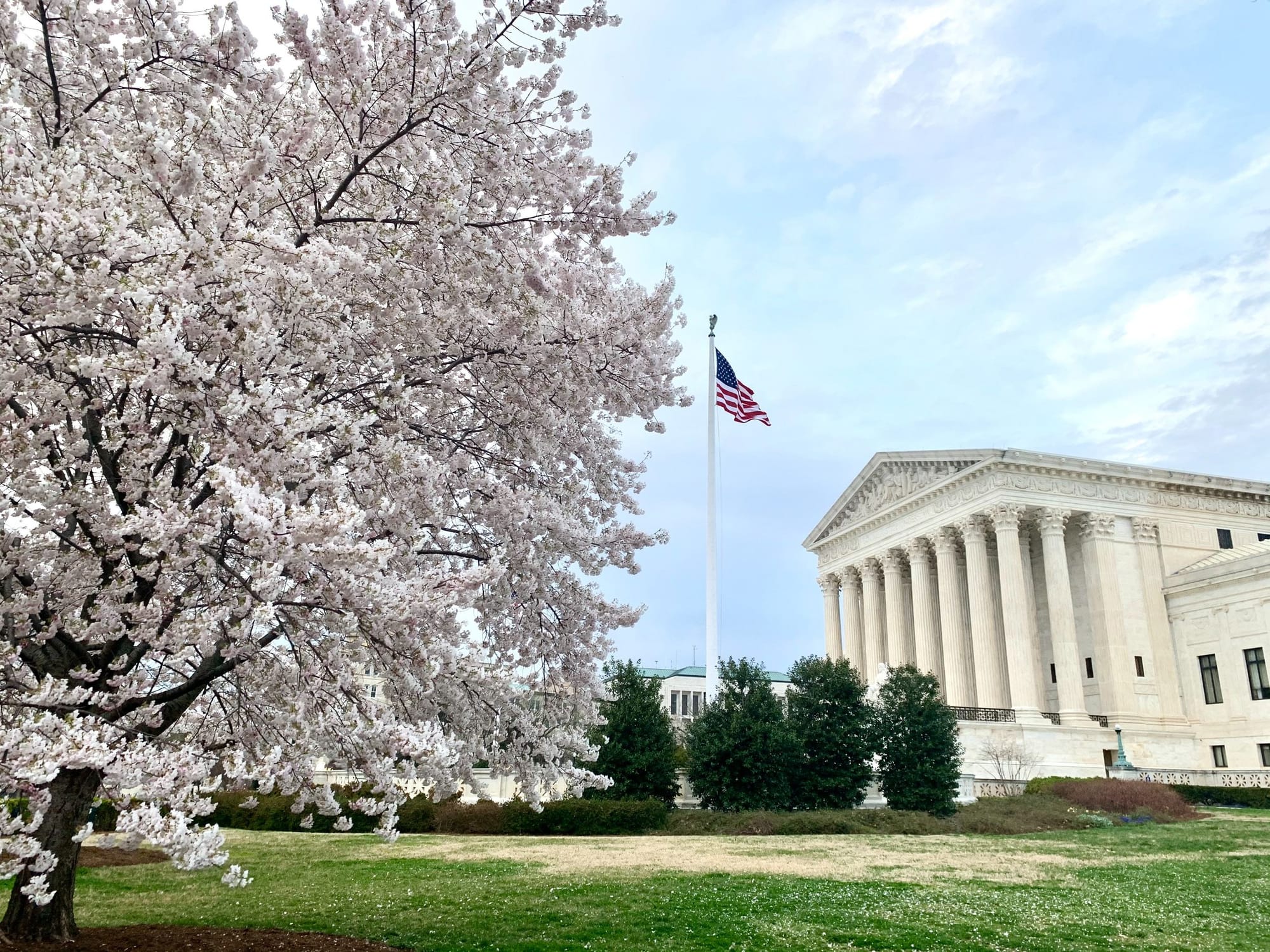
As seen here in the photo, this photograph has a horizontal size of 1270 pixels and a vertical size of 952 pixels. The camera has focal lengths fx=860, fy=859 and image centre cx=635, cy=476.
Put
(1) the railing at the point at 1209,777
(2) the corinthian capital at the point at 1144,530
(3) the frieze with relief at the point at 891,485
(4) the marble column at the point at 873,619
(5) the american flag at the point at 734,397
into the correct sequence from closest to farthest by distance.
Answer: (5) the american flag at the point at 734,397 < (1) the railing at the point at 1209,777 < (2) the corinthian capital at the point at 1144,530 < (3) the frieze with relief at the point at 891,485 < (4) the marble column at the point at 873,619

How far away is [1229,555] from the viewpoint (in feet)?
161

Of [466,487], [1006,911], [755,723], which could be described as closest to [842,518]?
[755,723]

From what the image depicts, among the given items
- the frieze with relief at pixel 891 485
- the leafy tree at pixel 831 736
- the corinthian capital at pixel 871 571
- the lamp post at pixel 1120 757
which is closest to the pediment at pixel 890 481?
the frieze with relief at pixel 891 485

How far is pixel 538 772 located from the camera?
10383 mm

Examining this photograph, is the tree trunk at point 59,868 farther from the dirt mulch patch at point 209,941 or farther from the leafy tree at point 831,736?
the leafy tree at point 831,736


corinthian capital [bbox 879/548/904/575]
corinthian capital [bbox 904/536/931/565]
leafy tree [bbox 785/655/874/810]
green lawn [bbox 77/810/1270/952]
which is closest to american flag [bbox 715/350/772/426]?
leafy tree [bbox 785/655/874/810]

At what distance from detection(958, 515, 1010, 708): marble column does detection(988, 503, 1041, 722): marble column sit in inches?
40.5

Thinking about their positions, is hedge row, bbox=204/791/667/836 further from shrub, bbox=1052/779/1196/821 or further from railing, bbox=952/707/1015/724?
railing, bbox=952/707/1015/724

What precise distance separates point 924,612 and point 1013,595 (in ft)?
28.6

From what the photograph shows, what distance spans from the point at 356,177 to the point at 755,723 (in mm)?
23428

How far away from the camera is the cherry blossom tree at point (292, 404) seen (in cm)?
625

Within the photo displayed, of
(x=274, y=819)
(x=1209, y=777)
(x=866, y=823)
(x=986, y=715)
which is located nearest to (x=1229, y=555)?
(x=1209, y=777)

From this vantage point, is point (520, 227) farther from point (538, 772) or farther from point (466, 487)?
point (538, 772)

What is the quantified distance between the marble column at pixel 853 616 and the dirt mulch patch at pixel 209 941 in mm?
57411
